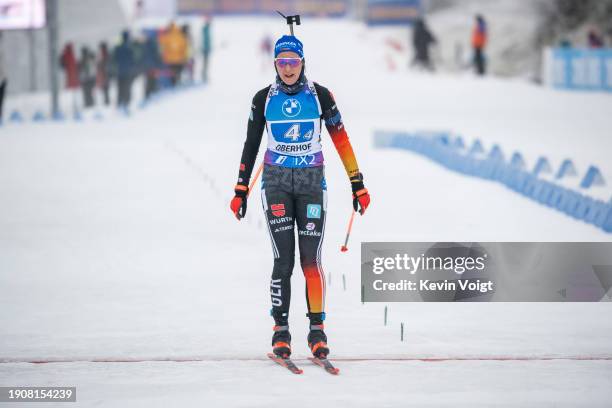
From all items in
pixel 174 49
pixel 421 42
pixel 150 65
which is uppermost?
pixel 421 42

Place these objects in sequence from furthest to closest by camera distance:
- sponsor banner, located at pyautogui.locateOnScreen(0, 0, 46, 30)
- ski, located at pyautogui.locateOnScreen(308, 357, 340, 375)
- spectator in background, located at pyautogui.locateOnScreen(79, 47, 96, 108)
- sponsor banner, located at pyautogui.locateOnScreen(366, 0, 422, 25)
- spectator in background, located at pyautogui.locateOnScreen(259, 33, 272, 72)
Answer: sponsor banner, located at pyautogui.locateOnScreen(366, 0, 422, 25) → spectator in background, located at pyautogui.locateOnScreen(259, 33, 272, 72) → spectator in background, located at pyautogui.locateOnScreen(79, 47, 96, 108) → sponsor banner, located at pyautogui.locateOnScreen(0, 0, 46, 30) → ski, located at pyautogui.locateOnScreen(308, 357, 340, 375)

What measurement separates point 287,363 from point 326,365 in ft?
0.75

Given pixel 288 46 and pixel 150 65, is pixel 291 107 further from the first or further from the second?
pixel 150 65

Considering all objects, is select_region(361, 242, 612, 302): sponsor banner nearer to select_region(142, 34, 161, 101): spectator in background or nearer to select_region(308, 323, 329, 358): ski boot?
select_region(308, 323, 329, 358): ski boot

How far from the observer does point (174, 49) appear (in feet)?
101

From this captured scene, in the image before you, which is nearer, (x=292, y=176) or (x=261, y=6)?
(x=292, y=176)

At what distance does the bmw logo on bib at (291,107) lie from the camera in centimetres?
646

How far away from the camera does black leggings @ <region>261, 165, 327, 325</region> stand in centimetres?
650

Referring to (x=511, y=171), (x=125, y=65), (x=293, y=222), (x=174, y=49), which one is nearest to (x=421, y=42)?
(x=174, y=49)

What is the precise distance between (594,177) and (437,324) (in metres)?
6.95

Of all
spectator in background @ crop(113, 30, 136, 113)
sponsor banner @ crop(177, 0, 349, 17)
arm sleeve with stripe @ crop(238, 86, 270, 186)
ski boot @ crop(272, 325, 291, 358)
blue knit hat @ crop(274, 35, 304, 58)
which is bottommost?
ski boot @ crop(272, 325, 291, 358)

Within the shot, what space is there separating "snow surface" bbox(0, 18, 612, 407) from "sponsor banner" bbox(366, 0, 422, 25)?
102 ft

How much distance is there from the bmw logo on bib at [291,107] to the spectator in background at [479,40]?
25914mm

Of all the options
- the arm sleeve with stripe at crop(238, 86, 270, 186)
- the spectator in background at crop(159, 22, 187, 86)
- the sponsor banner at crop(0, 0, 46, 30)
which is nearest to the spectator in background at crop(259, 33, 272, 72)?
the spectator in background at crop(159, 22, 187, 86)
